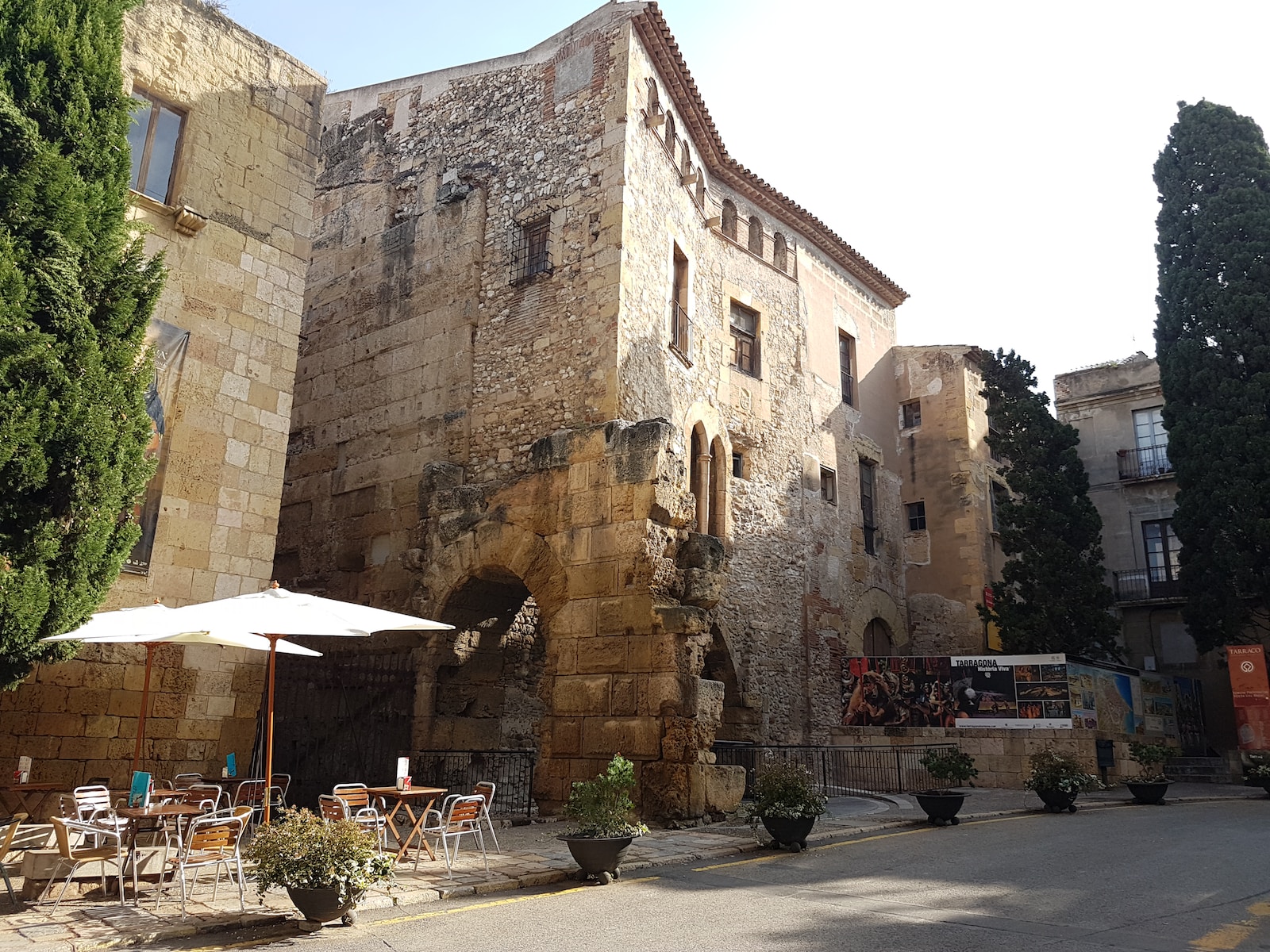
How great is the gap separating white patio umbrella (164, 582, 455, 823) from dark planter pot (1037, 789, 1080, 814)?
31.4 ft

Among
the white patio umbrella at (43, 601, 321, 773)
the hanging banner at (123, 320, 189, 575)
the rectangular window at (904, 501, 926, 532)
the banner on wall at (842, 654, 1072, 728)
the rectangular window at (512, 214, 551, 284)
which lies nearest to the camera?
the white patio umbrella at (43, 601, 321, 773)

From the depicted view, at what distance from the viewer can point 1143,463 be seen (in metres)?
25.8

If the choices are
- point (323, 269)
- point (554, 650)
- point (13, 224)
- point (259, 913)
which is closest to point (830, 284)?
point (323, 269)

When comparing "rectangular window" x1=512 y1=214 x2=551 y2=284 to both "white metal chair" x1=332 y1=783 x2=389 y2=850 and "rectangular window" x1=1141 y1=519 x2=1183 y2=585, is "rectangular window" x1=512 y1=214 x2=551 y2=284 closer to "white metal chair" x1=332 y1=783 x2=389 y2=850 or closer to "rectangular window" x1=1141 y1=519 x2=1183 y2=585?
"white metal chair" x1=332 y1=783 x2=389 y2=850

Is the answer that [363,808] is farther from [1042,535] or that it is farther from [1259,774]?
[1042,535]

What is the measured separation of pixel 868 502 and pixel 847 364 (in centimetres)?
333

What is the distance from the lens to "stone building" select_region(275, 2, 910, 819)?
1152cm

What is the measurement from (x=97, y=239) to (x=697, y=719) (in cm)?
790

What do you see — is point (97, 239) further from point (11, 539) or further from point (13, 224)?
point (11, 539)

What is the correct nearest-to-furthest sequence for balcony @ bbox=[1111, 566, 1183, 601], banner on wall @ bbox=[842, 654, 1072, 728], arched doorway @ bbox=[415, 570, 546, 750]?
arched doorway @ bbox=[415, 570, 546, 750] < banner on wall @ bbox=[842, 654, 1072, 728] < balcony @ bbox=[1111, 566, 1183, 601]

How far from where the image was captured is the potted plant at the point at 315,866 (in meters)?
5.76

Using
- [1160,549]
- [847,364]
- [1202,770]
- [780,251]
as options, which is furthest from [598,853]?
[1160,549]

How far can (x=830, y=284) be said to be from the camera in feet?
72.1

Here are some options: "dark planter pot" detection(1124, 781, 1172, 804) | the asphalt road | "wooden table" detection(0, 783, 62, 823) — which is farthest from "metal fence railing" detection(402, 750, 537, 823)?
"dark planter pot" detection(1124, 781, 1172, 804)
